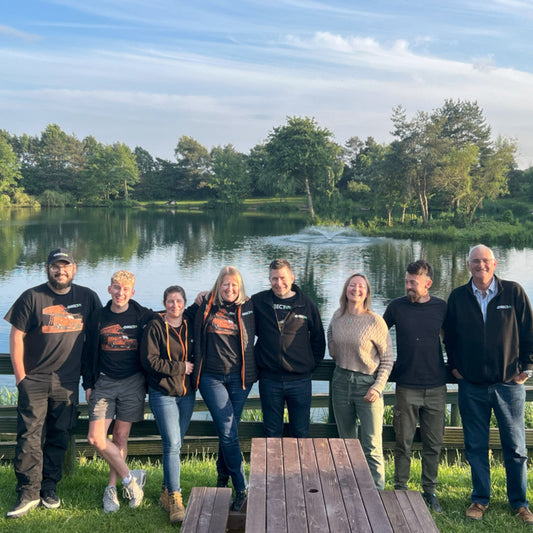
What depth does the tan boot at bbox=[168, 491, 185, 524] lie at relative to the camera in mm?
3898

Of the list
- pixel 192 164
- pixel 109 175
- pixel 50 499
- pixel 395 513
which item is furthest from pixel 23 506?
pixel 192 164

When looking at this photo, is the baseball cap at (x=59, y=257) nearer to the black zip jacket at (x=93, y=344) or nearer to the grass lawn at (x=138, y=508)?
the black zip jacket at (x=93, y=344)

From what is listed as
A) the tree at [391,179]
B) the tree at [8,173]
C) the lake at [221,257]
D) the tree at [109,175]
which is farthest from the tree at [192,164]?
the tree at [391,179]

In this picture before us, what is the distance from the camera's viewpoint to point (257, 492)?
2.89m

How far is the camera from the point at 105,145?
299 ft

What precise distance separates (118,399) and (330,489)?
1891 mm

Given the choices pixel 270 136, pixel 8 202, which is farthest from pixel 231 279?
pixel 8 202

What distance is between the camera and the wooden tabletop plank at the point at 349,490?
265cm

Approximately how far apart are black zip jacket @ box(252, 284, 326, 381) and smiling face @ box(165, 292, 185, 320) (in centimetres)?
57

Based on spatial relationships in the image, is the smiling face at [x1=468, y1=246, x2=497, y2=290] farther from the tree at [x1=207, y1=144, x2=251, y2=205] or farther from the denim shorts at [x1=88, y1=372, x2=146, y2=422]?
the tree at [x1=207, y1=144, x2=251, y2=205]

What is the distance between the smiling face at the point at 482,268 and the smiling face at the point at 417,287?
333 mm

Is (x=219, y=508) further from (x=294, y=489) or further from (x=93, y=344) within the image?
(x=93, y=344)

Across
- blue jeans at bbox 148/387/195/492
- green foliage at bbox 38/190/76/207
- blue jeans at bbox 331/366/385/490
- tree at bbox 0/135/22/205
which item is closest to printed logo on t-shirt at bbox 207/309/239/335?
blue jeans at bbox 148/387/195/492

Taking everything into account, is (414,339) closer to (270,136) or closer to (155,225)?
(155,225)
